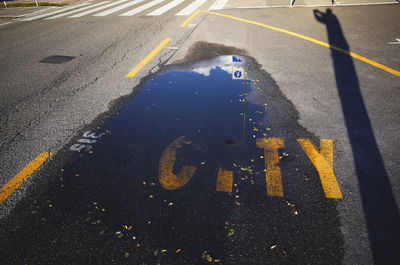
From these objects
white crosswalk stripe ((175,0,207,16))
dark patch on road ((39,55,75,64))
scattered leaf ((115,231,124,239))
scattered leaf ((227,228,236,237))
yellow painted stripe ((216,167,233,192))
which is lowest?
scattered leaf ((227,228,236,237))

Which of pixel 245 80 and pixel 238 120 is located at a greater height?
pixel 245 80

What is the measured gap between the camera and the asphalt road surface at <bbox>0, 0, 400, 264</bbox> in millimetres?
2148

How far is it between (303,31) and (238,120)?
570 centimetres

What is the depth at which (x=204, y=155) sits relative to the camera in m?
3.10

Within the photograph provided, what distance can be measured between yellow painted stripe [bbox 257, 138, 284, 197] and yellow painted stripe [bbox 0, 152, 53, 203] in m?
2.82

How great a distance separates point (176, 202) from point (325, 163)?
1825 mm

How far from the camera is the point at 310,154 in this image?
301 centimetres

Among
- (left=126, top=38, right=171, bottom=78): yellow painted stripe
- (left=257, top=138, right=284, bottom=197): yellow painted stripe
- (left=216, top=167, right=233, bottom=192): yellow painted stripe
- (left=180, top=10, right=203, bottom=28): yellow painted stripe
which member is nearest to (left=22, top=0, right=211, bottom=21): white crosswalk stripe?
(left=180, top=10, right=203, bottom=28): yellow painted stripe

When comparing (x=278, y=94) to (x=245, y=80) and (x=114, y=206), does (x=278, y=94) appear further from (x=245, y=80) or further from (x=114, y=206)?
(x=114, y=206)

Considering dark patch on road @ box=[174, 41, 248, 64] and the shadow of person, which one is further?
dark patch on road @ box=[174, 41, 248, 64]

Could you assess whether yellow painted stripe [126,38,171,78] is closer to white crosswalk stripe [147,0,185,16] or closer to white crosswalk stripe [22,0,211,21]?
white crosswalk stripe [22,0,211,21]

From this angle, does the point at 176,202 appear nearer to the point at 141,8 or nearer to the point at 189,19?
the point at 189,19

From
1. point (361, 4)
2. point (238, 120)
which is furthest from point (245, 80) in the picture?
point (361, 4)

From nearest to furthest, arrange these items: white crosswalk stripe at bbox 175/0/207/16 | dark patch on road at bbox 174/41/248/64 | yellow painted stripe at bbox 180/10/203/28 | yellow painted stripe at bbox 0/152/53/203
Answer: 1. yellow painted stripe at bbox 0/152/53/203
2. dark patch on road at bbox 174/41/248/64
3. yellow painted stripe at bbox 180/10/203/28
4. white crosswalk stripe at bbox 175/0/207/16
